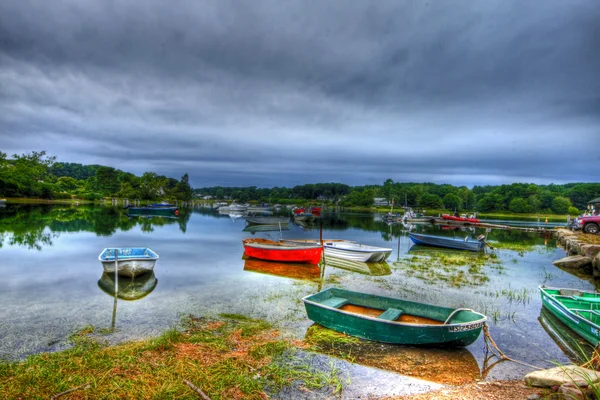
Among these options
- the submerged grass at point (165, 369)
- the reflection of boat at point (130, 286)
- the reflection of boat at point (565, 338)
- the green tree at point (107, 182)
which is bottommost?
the reflection of boat at point (130, 286)

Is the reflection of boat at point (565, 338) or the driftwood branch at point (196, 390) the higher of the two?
the driftwood branch at point (196, 390)

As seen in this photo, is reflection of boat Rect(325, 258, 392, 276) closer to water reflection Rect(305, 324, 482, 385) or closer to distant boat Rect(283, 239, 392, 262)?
distant boat Rect(283, 239, 392, 262)

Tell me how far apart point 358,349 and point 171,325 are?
19.7ft

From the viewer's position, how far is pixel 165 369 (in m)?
7.93

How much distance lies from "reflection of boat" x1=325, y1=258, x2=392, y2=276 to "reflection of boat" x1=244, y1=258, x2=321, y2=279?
2025 millimetres

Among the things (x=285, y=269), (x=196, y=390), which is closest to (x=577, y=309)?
(x=196, y=390)

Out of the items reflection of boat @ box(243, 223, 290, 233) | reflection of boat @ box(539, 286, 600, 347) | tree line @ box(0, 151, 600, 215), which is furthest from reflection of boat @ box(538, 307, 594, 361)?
tree line @ box(0, 151, 600, 215)

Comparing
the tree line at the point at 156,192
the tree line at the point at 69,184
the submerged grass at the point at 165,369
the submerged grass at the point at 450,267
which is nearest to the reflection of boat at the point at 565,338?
the submerged grass at the point at 450,267

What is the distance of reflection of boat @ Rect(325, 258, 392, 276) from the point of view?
22261 mm

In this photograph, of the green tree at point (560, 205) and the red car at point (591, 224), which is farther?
the green tree at point (560, 205)

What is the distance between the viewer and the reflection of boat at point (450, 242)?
33.4 m

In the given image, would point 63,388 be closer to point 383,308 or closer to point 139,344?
point 139,344

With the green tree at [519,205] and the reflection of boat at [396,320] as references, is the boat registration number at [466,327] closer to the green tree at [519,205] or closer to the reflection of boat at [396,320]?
the reflection of boat at [396,320]

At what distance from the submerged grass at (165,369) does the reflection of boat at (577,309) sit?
7.71 metres
